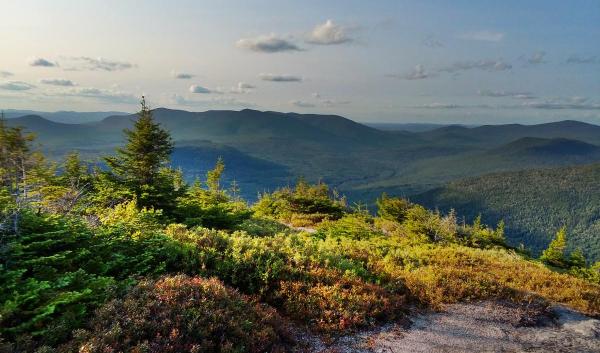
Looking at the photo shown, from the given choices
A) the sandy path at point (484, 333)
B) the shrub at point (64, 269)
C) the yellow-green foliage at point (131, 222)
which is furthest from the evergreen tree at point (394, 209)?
the shrub at point (64, 269)

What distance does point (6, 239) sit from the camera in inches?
318

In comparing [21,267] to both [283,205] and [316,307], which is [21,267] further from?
[283,205]

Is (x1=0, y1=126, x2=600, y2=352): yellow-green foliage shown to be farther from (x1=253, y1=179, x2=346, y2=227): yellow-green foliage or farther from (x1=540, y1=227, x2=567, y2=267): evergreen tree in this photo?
(x1=540, y1=227, x2=567, y2=267): evergreen tree

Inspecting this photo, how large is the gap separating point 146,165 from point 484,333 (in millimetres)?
19184

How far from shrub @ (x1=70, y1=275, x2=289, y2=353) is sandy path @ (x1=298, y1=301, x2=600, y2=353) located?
1428 mm

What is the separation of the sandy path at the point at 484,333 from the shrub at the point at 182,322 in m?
1.43

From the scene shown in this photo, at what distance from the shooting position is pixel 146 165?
21.9 meters

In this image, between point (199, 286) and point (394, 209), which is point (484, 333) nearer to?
point (199, 286)

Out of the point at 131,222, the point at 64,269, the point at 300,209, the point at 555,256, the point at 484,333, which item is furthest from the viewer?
the point at 555,256

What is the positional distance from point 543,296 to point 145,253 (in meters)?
12.7

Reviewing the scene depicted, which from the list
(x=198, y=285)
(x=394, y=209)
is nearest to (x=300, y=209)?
(x=394, y=209)

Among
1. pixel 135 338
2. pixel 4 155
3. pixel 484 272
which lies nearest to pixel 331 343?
pixel 135 338

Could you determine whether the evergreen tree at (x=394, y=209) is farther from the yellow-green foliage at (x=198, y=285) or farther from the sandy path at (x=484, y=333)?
the sandy path at (x=484, y=333)

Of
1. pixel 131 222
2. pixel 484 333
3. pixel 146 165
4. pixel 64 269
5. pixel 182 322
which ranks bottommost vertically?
pixel 484 333
